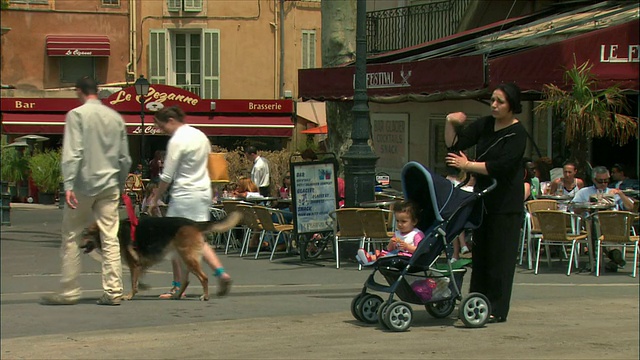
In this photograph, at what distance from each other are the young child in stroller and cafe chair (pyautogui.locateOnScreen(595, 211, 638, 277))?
12.0 ft

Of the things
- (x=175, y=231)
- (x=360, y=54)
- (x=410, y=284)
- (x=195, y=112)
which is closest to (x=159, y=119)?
(x=175, y=231)

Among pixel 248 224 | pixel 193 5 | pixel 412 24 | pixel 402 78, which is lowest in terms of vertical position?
pixel 248 224

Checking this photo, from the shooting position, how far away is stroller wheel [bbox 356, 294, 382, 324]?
25.3 feet

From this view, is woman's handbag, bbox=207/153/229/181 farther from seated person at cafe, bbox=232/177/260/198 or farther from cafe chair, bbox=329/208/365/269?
seated person at cafe, bbox=232/177/260/198

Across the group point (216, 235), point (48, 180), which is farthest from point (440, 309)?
point (216, 235)

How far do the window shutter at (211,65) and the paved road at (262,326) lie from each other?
22.8 metres

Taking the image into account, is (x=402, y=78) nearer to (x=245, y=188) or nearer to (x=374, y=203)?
(x=374, y=203)

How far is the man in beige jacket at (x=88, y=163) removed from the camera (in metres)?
5.54

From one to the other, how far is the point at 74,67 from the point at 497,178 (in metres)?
23.7

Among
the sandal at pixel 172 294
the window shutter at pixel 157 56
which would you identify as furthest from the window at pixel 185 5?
the sandal at pixel 172 294

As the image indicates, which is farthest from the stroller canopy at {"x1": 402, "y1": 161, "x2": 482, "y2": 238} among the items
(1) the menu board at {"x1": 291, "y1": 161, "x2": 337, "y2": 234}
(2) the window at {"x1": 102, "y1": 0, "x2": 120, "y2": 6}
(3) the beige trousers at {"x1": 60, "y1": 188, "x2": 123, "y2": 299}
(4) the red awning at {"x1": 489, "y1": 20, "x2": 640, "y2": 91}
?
(2) the window at {"x1": 102, "y1": 0, "x2": 120, "y2": 6}

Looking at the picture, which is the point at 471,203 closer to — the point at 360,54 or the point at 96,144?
the point at 96,144

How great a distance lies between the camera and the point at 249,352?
644 cm

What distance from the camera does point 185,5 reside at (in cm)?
3183
